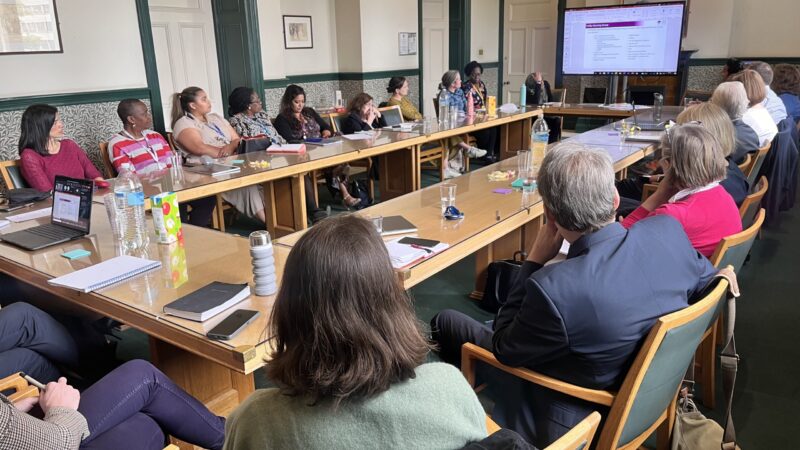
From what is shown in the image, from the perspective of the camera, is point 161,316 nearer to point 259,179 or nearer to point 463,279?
point 259,179

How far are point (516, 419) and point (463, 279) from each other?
6.22 feet

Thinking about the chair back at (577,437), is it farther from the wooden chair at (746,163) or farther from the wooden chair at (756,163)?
the wooden chair at (756,163)

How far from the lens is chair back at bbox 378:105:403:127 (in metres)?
5.57

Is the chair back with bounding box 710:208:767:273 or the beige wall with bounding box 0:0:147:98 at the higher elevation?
the beige wall with bounding box 0:0:147:98

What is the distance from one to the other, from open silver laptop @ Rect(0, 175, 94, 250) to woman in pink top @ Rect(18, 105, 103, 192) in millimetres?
963

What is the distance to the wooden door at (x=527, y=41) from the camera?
923 cm

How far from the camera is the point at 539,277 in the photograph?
1.35 meters

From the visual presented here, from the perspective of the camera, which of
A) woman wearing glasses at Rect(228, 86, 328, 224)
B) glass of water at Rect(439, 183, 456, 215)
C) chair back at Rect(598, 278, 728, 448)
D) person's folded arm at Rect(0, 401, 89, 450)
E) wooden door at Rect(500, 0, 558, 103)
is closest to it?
person's folded arm at Rect(0, 401, 89, 450)

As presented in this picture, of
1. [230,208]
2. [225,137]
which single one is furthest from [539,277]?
[230,208]

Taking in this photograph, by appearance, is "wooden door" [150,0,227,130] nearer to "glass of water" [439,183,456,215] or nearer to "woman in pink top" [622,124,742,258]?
"glass of water" [439,183,456,215]

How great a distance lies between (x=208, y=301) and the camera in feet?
5.31

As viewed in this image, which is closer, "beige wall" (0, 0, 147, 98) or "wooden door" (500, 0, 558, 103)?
"beige wall" (0, 0, 147, 98)

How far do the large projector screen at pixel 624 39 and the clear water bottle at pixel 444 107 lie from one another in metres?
2.64

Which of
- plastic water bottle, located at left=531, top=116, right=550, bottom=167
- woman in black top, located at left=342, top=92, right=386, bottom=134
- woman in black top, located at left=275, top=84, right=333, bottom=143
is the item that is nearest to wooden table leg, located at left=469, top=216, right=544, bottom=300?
plastic water bottle, located at left=531, top=116, right=550, bottom=167
